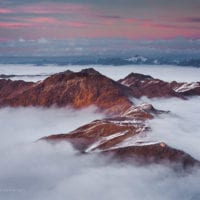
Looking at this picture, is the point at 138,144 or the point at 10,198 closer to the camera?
the point at 10,198

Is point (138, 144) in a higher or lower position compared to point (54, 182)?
higher

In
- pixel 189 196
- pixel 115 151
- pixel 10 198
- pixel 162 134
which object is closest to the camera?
pixel 10 198

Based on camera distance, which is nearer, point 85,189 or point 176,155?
point 85,189

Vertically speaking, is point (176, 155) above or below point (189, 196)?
above

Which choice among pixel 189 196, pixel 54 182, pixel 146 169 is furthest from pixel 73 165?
pixel 189 196

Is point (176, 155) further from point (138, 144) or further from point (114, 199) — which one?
point (114, 199)

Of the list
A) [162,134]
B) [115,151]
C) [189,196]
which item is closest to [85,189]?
[115,151]

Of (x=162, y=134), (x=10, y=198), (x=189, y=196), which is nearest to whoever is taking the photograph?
(x=10, y=198)

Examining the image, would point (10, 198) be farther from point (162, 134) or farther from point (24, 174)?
point (162, 134)

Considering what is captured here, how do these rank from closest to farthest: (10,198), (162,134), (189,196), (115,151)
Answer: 1. (10,198)
2. (189,196)
3. (115,151)
4. (162,134)
